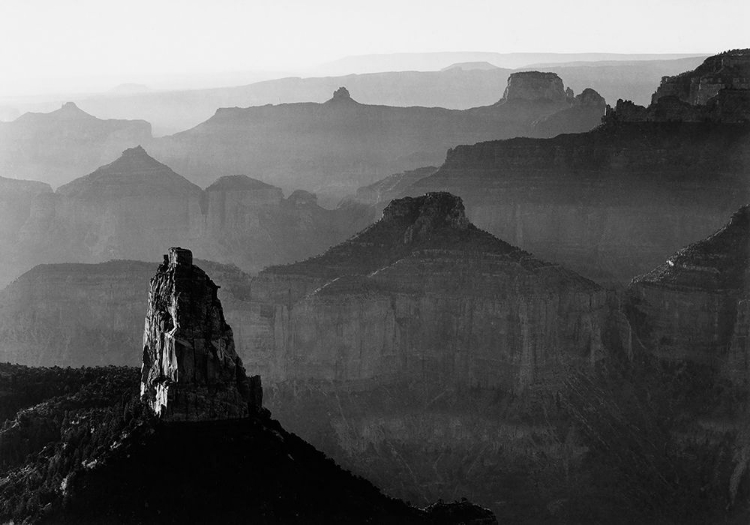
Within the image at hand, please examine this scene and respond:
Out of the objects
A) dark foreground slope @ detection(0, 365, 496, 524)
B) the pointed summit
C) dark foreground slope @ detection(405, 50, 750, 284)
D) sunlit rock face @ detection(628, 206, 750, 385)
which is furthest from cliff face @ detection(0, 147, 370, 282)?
dark foreground slope @ detection(0, 365, 496, 524)

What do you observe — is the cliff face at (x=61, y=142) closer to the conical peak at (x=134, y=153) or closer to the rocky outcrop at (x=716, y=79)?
the conical peak at (x=134, y=153)

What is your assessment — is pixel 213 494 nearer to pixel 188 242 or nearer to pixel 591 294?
pixel 591 294

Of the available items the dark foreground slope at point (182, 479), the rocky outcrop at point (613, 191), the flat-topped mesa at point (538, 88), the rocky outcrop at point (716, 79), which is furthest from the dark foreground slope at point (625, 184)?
the dark foreground slope at point (182, 479)

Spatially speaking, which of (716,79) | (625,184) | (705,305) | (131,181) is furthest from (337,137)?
(705,305)

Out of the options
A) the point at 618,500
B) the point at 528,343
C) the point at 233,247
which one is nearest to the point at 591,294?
the point at 528,343

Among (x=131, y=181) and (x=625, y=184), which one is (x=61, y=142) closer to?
(x=131, y=181)
